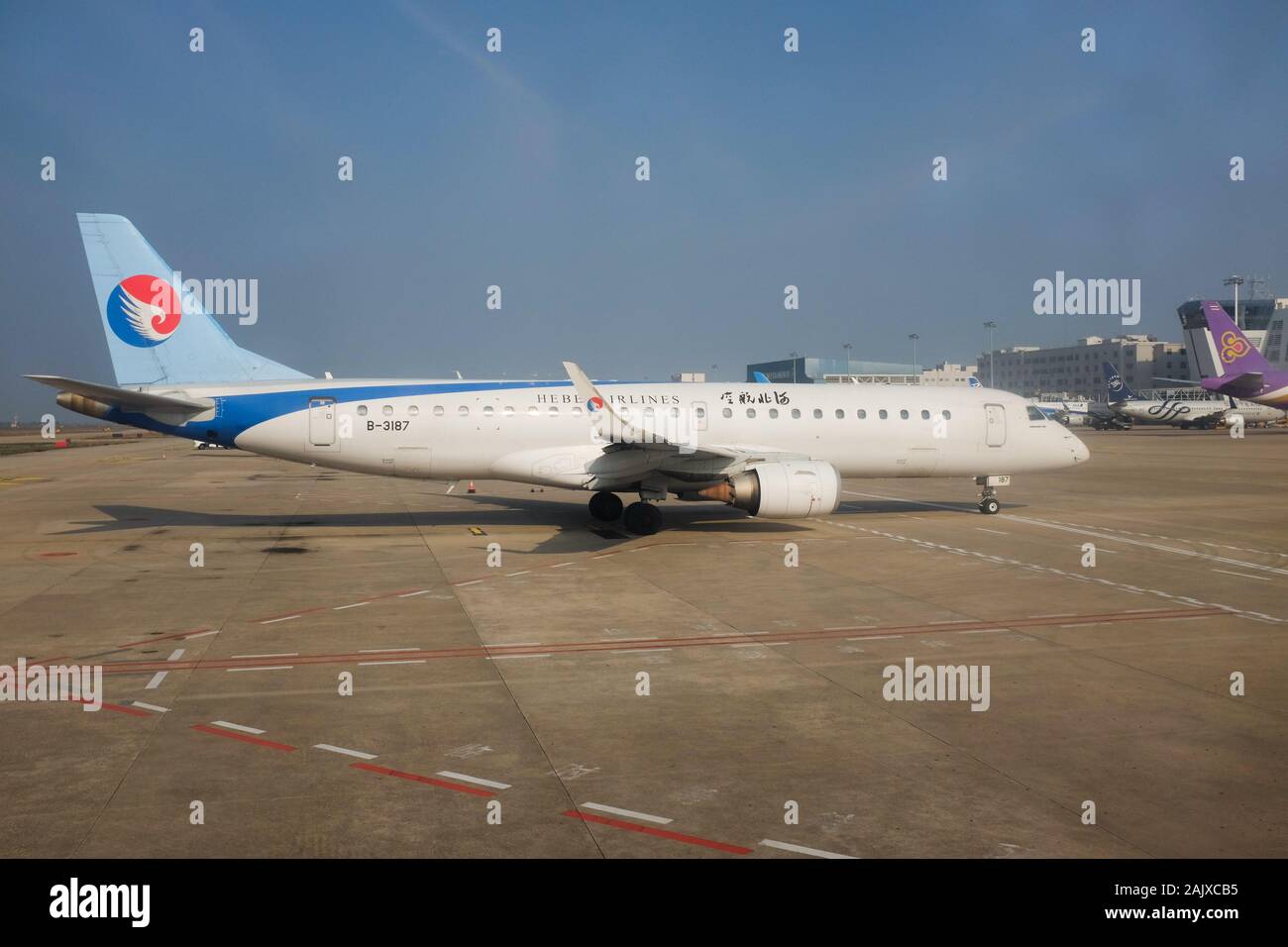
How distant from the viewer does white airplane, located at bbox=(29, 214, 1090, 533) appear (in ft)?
67.9

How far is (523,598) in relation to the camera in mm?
14570

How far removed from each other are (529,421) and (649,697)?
13.8 m

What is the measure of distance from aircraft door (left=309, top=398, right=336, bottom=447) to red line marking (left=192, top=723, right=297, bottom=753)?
13.8m

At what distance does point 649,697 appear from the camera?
30.8 feet

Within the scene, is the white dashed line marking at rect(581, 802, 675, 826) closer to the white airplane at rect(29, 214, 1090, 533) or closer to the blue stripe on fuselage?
the white airplane at rect(29, 214, 1090, 533)

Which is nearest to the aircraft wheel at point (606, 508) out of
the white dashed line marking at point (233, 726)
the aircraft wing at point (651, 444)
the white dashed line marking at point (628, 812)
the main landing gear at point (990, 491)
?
the aircraft wing at point (651, 444)

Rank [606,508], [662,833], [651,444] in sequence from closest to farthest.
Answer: [662,833]
[651,444]
[606,508]

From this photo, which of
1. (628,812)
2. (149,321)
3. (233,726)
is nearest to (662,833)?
(628,812)

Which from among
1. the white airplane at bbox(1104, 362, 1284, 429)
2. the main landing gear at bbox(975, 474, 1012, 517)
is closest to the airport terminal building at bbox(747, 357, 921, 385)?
the white airplane at bbox(1104, 362, 1284, 429)

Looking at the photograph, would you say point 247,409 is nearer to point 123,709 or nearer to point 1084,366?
point 123,709

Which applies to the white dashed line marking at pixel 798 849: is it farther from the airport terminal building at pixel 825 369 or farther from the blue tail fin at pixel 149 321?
the airport terminal building at pixel 825 369
